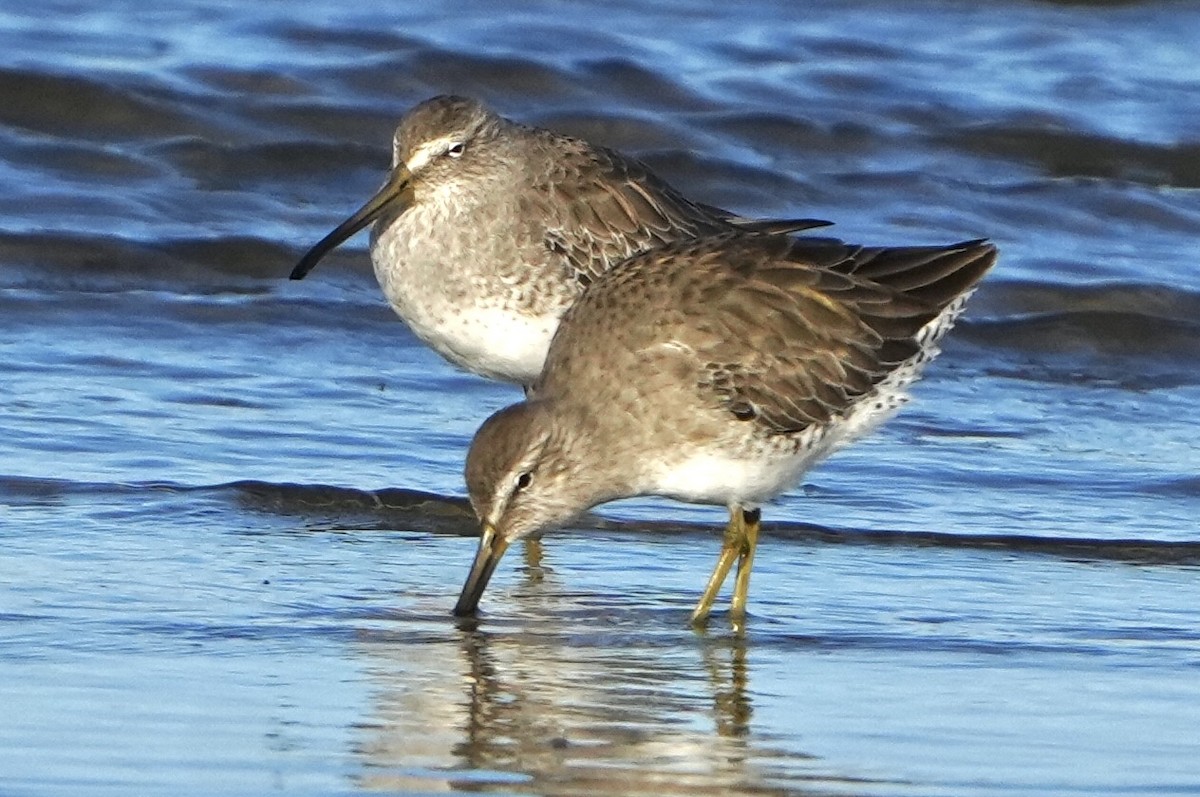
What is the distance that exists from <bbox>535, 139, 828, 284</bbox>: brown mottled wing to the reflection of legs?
1728 millimetres

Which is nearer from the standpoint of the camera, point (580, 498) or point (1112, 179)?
point (580, 498)

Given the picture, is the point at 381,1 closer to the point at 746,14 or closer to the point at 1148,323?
the point at 746,14

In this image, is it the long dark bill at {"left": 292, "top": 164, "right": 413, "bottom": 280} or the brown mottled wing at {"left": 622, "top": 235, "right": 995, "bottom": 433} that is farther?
the long dark bill at {"left": 292, "top": 164, "right": 413, "bottom": 280}

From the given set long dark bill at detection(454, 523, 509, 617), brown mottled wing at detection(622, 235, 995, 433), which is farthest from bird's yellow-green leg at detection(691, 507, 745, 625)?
long dark bill at detection(454, 523, 509, 617)

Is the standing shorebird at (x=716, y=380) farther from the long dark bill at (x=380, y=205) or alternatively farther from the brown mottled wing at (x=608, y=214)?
the long dark bill at (x=380, y=205)

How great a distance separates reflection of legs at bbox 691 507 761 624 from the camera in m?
7.41

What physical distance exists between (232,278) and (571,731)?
6.83 metres

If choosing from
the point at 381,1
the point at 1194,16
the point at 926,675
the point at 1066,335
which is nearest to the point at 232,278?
the point at 1066,335

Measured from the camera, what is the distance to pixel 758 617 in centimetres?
743

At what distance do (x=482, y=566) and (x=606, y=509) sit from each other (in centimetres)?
179

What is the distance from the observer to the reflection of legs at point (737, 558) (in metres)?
7.41

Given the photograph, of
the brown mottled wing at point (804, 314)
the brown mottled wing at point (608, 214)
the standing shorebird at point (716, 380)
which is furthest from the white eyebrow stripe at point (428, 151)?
the brown mottled wing at point (804, 314)

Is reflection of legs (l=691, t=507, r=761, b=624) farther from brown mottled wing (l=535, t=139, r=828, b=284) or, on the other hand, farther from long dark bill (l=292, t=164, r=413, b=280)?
long dark bill (l=292, t=164, r=413, b=280)

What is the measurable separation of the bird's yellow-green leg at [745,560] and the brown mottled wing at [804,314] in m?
0.45
